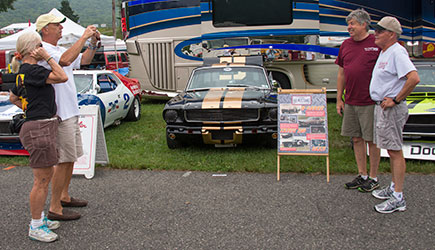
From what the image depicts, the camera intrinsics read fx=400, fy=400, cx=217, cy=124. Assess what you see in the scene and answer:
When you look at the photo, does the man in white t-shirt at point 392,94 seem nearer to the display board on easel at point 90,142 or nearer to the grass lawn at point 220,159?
the grass lawn at point 220,159

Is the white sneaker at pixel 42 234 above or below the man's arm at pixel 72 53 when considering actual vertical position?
below

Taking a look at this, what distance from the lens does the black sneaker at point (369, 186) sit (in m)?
4.65

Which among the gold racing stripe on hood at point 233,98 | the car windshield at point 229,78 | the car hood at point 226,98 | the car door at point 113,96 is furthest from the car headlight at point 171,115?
the car door at point 113,96

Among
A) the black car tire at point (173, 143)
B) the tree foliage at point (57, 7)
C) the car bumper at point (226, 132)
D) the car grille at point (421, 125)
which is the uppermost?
the tree foliage at point (57, 7)

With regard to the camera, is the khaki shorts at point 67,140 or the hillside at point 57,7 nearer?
the khaki shorts at point 67,140

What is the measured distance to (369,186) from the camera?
466 centimetres

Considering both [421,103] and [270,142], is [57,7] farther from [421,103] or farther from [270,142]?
[421,103]

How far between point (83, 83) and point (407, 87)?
665cm

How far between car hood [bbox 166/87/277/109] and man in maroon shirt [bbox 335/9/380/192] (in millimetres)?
1890

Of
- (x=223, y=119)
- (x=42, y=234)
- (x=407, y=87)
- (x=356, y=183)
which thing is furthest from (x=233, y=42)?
(x=42, y=234)

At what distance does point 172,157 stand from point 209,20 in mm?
5102

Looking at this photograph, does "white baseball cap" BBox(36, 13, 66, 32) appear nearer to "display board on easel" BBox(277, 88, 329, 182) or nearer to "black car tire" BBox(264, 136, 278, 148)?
"display board on easel" BBox(277, 88, 329, 182)

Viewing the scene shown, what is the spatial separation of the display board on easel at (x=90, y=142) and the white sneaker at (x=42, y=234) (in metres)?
1.94

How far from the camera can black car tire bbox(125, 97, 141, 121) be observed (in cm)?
998
